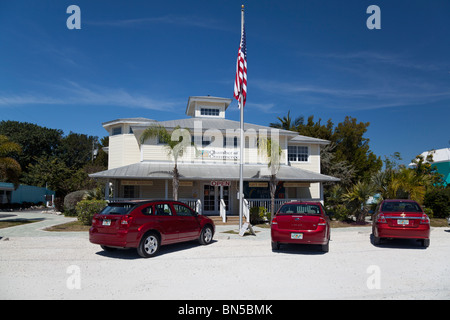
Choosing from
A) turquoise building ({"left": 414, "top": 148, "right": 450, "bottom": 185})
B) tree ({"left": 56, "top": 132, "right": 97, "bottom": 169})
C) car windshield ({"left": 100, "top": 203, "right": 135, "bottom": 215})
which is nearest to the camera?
car windshield ({"left": 100, "top": 203, "right": 135, "bottom": 215})

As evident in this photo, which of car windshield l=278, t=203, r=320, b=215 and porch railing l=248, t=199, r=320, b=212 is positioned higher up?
car windshield l=278, t=203, r=320, b=215

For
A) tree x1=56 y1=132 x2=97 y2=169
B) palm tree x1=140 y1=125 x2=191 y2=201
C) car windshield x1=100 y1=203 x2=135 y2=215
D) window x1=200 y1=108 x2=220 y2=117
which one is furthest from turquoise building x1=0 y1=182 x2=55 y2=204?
car windshield x1=100 y1=203 x2=135 y2=215

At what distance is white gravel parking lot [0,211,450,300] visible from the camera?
5734 mm

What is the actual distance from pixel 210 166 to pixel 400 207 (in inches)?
498

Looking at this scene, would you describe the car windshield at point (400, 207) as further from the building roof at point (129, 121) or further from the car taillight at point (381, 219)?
the building roof at point (129, 121)

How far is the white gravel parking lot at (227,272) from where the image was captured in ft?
18.8

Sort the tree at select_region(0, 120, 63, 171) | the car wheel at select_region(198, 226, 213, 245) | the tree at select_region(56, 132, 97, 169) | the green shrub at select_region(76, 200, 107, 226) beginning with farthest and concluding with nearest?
the tree at select_region(56, 132, 97, 169) < the tree at select_region(0, 120, 63, 171) < the green shrub at select_region(76, 200, 107, 226) < the car wheel at select_region(198, 226, 213, 245)

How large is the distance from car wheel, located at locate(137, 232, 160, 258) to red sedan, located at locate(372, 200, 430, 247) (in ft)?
22.9

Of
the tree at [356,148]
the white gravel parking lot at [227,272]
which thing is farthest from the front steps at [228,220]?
the tree at [356,148]

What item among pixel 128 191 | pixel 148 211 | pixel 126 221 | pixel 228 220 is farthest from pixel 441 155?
pixel 126 221

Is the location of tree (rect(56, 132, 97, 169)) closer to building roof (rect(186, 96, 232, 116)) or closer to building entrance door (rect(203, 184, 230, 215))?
building roof (rect(186, 96, 232, 116))

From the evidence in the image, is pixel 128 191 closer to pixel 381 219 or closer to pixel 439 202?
pixel 381 219
